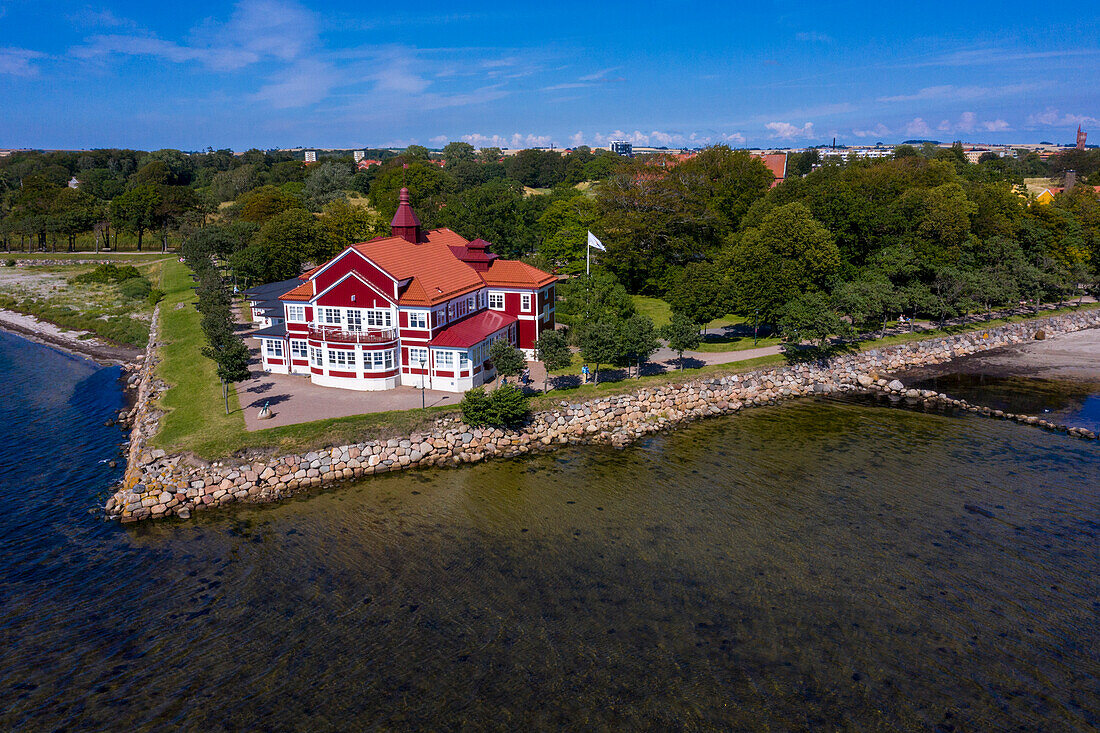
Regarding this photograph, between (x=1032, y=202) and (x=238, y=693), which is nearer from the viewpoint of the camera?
(x=238, y=693)

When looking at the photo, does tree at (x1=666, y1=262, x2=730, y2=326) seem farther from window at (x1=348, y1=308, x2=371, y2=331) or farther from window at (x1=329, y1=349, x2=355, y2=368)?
window at (x1=329, y1=349, x2=355, y2=368)

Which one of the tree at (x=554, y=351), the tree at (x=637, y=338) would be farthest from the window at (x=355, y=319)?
the tree at (x=637, y=338)

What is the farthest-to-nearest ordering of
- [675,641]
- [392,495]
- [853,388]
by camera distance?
[853,388]
[392,495]
[675,641]

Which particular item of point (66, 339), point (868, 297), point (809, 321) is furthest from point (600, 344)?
point (66, 339)

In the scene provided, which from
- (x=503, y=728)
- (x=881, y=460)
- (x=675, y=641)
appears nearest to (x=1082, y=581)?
(x=881, y=460)

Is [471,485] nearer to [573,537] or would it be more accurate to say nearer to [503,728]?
[573,537]

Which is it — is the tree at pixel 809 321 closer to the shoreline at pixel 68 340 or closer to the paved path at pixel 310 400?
the paved path at pixel 310 400

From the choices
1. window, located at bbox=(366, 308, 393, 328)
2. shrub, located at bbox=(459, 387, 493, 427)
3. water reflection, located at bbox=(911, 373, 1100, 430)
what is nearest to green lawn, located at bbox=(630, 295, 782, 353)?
water reflection, located at bbox=(911, 373, 1100, 430)
